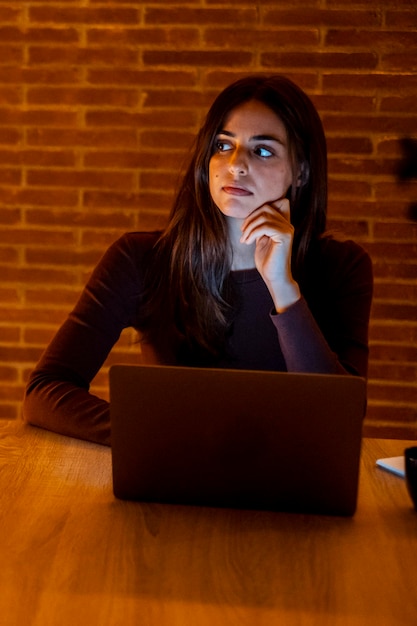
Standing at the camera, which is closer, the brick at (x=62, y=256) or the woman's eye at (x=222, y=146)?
the woman's eye at (x=222, y=146)

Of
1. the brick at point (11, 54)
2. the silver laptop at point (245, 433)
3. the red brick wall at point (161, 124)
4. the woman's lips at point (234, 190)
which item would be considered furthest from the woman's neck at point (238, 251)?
the brick at point (11, 54)

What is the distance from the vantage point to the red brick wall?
286cm

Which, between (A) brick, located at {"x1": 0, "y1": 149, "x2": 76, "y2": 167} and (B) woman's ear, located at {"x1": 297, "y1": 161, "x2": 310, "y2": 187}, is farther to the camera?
(A) brick, located at {"x1": 0, "y1": 149, "x2": 76, "y2": 167}

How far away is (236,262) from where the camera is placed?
6.49 feet

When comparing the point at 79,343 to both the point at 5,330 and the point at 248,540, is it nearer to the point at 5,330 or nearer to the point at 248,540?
the point at 248,540

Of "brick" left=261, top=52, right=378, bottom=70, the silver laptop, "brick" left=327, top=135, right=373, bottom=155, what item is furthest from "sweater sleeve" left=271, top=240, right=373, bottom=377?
"brick" left=261, top=52, right=378, bottom=70

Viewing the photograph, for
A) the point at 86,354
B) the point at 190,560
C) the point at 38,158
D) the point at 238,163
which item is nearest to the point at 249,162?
the point at 238,163

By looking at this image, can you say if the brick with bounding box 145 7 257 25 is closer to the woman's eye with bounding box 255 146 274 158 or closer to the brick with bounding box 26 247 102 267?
the brick with bounding box 26 247 102 267

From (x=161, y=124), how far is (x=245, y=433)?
79.9 inches

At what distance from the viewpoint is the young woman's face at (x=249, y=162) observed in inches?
72.4

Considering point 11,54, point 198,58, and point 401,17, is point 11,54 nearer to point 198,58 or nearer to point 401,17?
point 198,58

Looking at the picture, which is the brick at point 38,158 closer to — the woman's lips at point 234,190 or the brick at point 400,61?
the brick at point 400,61

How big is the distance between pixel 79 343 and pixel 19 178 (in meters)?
1.34

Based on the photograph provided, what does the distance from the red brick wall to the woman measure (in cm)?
93
